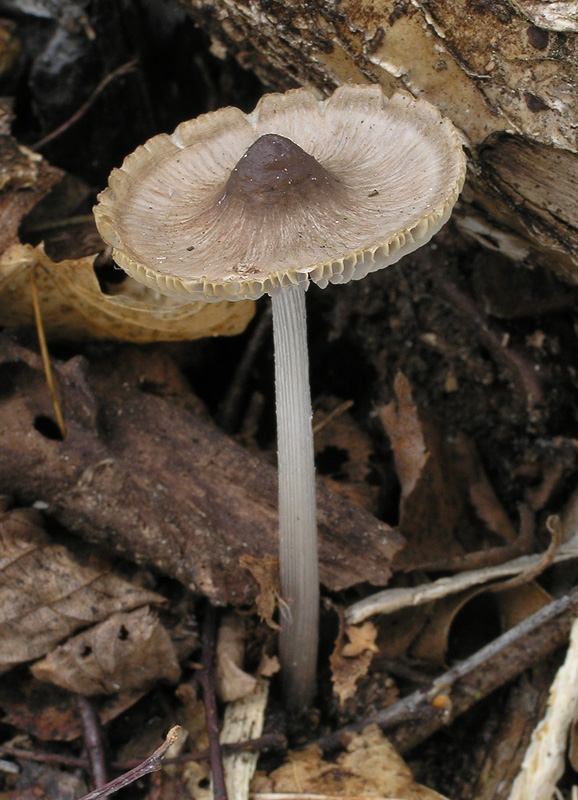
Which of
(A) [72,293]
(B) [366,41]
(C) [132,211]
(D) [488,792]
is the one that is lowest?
(D) [488,792]

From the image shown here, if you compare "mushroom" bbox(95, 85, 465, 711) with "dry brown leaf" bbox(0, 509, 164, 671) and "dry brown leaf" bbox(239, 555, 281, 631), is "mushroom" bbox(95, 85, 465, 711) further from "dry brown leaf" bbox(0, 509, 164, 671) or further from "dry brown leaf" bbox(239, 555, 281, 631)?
"dry brown leaf" bbox(0, 509, 164, 671)

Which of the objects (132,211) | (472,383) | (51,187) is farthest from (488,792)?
(51,187)


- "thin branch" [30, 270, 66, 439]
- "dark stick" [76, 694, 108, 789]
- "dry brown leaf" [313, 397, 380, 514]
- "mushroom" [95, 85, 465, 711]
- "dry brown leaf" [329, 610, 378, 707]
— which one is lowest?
"dark stick" [76, 694, 108, 789]

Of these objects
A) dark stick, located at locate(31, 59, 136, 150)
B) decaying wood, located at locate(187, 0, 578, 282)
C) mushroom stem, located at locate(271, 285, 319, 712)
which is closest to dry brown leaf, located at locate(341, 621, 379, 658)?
mushroom stem, located at locate(271, 285, 319, 712)

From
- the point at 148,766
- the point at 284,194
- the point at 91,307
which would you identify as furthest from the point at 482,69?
the point at 148,766

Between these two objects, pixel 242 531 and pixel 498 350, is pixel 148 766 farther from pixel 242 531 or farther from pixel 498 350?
pixel 498 350

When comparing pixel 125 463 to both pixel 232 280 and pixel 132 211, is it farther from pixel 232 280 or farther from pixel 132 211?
pixel 232 280
